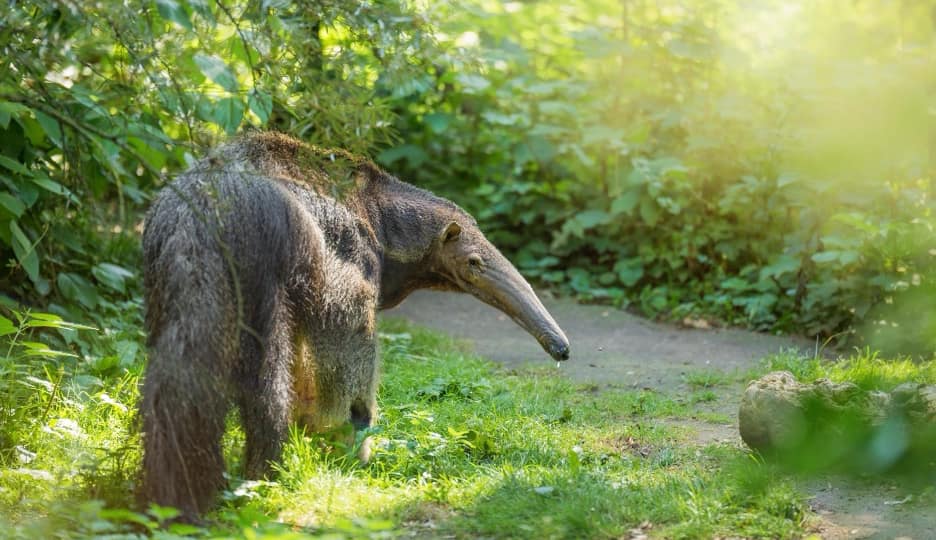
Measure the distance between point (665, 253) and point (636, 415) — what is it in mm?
3994

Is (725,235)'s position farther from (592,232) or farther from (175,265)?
(175,265)

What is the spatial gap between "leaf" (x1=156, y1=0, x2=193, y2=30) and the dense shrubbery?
1 cm

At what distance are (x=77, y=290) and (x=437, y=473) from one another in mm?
3154

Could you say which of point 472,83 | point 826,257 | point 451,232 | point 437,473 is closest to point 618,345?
point 826,257

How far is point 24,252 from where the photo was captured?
5.73 m

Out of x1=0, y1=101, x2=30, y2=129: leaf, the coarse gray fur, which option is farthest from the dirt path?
x1=0, y1=101, x2=30, y2=129: leaf

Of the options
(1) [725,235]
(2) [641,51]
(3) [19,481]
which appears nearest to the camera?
(3) [19,481]

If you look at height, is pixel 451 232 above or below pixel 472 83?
below

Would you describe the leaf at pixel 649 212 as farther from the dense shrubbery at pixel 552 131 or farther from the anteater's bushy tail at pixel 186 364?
the anteater's bushy tail at pixel 186 364

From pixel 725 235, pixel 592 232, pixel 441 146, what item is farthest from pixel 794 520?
pixel 441 146

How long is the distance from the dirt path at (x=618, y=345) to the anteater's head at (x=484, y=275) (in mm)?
1099

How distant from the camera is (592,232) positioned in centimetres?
1048

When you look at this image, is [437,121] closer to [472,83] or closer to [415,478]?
[472,83]

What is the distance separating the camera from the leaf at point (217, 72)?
5281 mm
